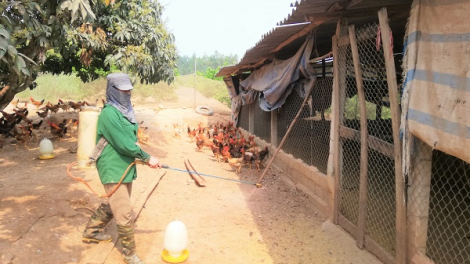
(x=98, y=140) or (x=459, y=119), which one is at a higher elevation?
(x=459, y=119)

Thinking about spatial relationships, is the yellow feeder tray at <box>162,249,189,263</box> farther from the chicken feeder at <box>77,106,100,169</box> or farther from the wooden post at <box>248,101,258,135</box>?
the wooden post at <box>248,101,258,135</box>

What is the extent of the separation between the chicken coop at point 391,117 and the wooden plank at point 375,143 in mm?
12

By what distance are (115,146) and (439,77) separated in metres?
2.87

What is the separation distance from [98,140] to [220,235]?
2.06m

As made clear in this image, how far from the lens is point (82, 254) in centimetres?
353

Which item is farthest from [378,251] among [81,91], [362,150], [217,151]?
[81,91]

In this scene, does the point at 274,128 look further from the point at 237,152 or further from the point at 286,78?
the point at 286,78

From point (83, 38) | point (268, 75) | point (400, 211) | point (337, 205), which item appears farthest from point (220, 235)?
point (83, 38)

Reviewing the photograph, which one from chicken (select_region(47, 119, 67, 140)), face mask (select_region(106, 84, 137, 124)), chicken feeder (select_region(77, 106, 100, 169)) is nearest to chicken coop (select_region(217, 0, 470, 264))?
face mask (select_region(106, 84, 137, 124))

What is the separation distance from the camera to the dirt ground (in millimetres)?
3635

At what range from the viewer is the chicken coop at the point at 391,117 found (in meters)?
2.35

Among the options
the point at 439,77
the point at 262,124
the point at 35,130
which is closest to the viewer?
the point at 439,77

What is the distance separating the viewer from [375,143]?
3.66 m

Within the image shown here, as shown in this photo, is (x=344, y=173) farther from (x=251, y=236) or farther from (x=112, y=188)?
(x=112, y=188)
